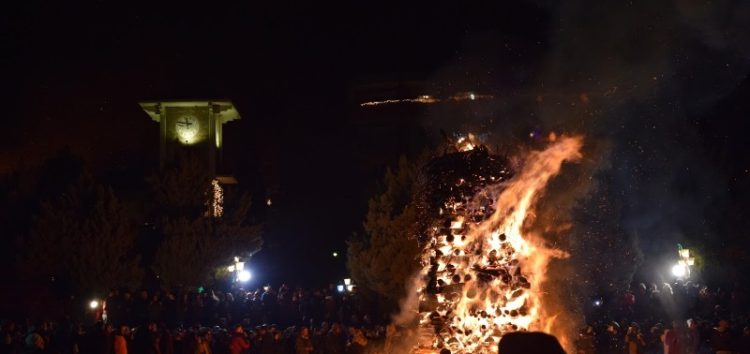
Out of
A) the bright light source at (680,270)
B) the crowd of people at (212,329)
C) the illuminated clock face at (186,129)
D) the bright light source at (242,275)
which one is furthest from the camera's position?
the illuminated clock face at (186,129)

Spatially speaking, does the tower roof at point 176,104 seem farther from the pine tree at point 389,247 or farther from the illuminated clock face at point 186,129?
the pine tree at point 389,247

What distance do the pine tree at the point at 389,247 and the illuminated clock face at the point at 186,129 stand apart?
10703 millimetres

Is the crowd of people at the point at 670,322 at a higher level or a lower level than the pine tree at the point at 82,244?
lower

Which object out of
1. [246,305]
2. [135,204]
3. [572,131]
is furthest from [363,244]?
[572,131]

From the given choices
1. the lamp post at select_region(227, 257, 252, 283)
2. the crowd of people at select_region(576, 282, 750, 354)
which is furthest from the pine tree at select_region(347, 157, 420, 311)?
the crowd of people at select_region(576, 282, 750, 354)

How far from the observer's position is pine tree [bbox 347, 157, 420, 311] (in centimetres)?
2180

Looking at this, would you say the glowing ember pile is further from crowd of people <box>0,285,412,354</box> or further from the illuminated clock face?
the illuminated clock face

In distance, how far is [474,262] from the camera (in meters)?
7.54

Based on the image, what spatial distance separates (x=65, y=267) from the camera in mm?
21719

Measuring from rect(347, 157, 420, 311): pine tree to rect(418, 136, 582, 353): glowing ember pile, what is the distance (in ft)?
42.3

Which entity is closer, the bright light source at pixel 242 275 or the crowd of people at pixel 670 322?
the crowd of people at pixel 670 322

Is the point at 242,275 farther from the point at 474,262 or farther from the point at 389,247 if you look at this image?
the point at 474,262

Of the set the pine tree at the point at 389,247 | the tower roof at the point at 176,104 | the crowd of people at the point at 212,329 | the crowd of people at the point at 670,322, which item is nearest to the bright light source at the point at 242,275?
the crowd of people at the point at 212,329

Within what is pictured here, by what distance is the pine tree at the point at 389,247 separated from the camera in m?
21.8
